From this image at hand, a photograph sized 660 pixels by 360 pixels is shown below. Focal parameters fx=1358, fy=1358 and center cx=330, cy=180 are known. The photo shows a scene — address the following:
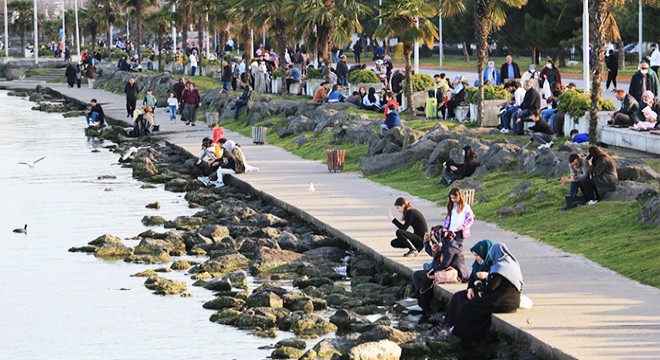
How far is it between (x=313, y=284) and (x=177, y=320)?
8.84ft

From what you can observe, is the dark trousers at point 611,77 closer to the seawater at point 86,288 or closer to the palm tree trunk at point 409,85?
the palm tree trunk at point 409,85

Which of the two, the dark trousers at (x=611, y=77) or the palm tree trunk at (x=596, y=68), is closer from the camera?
the palm tree trunk at (x=596, y=68)

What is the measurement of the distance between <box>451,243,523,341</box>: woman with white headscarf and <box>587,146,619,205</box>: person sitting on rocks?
7.23 metres

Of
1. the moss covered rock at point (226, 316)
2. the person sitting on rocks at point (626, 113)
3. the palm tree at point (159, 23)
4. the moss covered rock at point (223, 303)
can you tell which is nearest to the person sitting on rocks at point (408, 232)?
the moss covered rock at point (223, 303)

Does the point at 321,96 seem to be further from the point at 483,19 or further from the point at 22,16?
the point at 22,16

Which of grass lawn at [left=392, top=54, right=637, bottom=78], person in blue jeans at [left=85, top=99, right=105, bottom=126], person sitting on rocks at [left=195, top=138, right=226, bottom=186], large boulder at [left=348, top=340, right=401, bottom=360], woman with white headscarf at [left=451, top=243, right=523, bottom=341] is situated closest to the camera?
large boulder at [left=348, top=340, right=401, bottom=360]

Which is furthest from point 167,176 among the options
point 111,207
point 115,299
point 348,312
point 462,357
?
point 462,357

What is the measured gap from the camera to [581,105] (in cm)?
3234

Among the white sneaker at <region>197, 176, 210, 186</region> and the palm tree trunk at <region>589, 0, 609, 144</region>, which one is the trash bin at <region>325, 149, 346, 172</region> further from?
the palm tree trunk at <region>589, 0, 609, 144</region>

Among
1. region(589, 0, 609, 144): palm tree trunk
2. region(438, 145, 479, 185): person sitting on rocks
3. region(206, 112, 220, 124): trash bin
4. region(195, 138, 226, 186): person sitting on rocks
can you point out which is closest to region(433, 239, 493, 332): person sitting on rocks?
region(438, 145, 479, 185): person sitting on rocks

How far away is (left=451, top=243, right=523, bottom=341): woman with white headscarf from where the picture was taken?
16375 mm

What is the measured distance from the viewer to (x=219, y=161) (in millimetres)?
36469

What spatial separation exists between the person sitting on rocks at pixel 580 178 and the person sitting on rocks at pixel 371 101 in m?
22.3

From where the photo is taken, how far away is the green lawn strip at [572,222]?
19.4 meters
